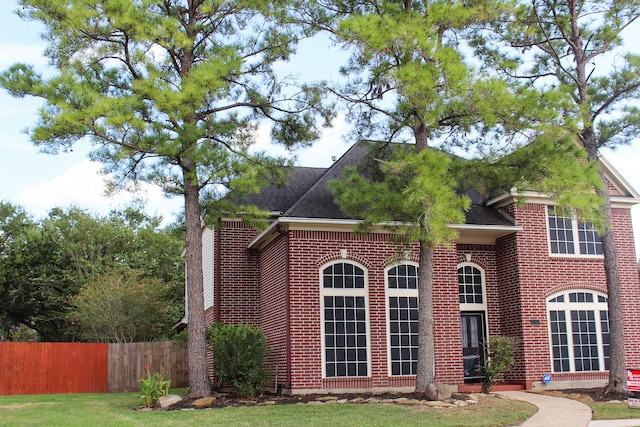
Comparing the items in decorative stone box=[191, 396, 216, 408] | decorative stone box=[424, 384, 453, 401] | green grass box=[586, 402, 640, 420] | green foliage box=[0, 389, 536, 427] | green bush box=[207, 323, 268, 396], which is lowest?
green grass box=[586, 402, 640, 420]

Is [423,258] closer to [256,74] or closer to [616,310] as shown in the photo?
[616,310]

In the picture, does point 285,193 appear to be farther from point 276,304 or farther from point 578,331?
point 578,331

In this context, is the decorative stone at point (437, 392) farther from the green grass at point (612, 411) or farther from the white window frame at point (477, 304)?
the white window frame at point (477, 304)

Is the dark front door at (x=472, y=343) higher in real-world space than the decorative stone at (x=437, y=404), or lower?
higher

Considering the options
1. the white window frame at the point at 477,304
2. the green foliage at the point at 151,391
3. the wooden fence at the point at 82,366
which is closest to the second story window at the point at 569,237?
the white window frame at the point at 477,304

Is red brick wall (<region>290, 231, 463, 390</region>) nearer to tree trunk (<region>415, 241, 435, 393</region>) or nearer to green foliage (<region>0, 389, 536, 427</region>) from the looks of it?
tree trunk (<region>415, 241, 435, 393</region>)

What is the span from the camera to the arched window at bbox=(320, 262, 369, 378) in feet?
51.4

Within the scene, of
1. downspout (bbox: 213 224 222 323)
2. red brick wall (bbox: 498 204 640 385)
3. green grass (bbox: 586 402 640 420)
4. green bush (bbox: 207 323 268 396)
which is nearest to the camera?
green grass (bbox: 586 402 640 420)

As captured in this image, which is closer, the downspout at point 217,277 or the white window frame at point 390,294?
the white window frame at point 390,294

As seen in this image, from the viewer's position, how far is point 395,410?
12.0 meters

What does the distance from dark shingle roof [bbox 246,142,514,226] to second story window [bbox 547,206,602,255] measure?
1297 mm

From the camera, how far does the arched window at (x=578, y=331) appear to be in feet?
56.6

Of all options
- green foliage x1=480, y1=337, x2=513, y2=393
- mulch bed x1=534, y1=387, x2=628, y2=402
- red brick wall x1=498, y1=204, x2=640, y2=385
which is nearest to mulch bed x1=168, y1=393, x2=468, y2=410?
green foliage x1=480, y1=337, x2=513, y2=393

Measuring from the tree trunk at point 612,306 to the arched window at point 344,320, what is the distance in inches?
221
